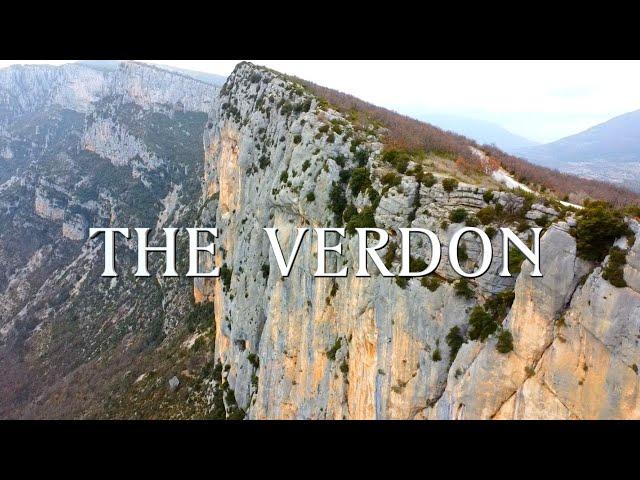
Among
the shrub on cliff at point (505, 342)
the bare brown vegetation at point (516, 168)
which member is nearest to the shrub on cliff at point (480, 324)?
the shrub on cliff at point (505, 342)

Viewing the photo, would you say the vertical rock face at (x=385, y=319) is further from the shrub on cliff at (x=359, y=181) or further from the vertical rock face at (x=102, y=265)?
the vertical rock face at (x=102, y=265)

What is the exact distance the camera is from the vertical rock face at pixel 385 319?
43.6 feet

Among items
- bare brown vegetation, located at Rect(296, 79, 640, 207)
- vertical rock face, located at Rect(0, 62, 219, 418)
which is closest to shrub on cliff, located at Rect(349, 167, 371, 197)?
bare brown vegetation, located at Rect(296, 79, 640, 207)

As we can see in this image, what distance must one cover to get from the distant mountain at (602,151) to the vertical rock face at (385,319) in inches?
2550

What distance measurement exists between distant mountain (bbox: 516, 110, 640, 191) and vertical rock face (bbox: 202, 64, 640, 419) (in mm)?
64768

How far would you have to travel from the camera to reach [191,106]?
182125 mm

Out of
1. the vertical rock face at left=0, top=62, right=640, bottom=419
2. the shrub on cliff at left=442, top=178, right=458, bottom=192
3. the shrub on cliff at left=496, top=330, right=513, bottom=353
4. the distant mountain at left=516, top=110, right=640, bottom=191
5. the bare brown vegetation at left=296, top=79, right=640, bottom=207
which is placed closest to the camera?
the vertical rock face at left=0, top=62, right=640, bottom=419

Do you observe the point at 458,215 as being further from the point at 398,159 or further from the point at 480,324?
the point at 398,159

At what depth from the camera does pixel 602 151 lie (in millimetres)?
124750

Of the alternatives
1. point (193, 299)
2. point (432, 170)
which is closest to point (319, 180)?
point (432, 170)

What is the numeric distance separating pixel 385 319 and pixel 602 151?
133365 millimetres

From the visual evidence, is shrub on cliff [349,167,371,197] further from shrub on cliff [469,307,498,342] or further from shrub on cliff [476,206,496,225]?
shrub on cliff [469,307,498,342]

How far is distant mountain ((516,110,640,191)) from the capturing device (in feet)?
302
